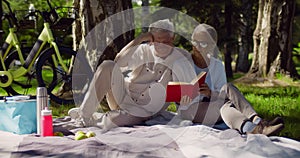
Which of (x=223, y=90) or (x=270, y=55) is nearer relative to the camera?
(x=223, y=90)

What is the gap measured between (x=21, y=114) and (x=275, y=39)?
17.3ft

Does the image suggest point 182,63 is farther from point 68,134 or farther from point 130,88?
point 68,134

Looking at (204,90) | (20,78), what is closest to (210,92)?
(204,90)

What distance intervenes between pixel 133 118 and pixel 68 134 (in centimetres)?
52

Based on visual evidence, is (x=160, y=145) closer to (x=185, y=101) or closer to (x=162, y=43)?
(x=185, y=101)

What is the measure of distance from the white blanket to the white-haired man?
290 mm

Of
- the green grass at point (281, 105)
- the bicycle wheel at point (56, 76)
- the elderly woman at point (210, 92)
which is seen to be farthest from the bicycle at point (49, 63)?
the green grass at point (281, 105)

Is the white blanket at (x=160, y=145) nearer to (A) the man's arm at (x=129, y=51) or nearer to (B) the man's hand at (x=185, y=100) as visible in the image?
(B) the man's hand at (x=185, y=100)

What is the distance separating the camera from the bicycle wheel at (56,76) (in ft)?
16.2

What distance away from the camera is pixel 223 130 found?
3.21 metres

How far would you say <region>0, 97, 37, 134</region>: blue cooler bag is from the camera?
3344 millimetres

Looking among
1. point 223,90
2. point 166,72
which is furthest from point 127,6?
point 223,90

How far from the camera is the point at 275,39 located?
7.60 meters

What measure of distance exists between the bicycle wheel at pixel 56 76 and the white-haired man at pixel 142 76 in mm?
1452
